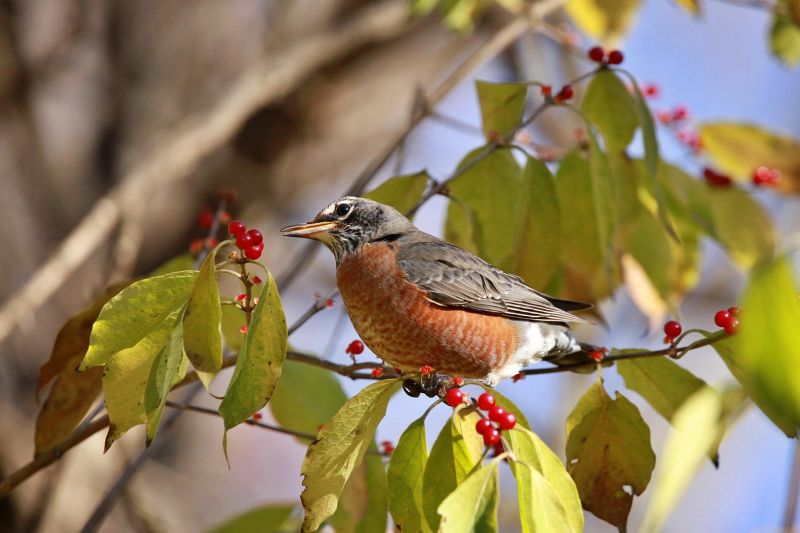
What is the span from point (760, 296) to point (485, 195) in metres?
1.99

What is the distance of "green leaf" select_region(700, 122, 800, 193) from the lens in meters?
3.49

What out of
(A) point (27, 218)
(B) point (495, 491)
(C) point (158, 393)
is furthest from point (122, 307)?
(A) point (27, 218)

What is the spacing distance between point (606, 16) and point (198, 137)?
1982 millimetres

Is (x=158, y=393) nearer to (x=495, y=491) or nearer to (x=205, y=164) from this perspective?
(x=495, y=491)

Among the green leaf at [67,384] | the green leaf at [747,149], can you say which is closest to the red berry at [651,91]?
the green leaf at [747,149]

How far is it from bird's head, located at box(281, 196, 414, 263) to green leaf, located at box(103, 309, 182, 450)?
131 cm

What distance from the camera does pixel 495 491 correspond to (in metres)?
1.72

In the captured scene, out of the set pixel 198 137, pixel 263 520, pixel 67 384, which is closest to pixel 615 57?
pixel 67 384

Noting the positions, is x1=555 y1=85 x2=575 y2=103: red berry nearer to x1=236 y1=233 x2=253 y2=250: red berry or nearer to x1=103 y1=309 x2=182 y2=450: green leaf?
x1=236 y1=233 x2=253 y2=250: red berry

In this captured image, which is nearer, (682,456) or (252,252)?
(682,456)

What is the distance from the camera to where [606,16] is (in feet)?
11.5

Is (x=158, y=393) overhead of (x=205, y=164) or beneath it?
overhead

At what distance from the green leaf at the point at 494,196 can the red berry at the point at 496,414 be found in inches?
37.9

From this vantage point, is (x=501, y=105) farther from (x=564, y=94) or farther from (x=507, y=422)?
(x=507, y=422)
